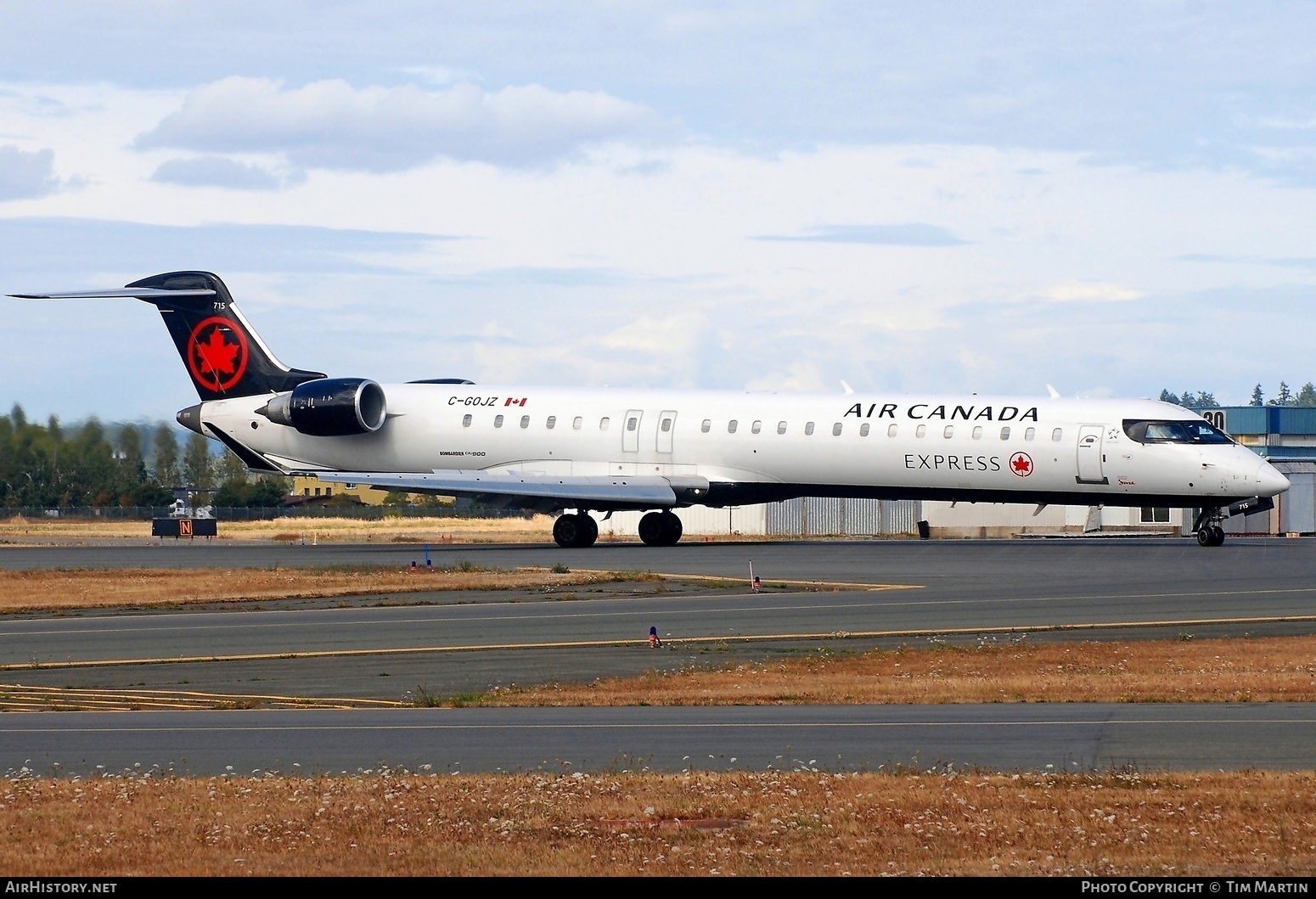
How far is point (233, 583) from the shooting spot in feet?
111

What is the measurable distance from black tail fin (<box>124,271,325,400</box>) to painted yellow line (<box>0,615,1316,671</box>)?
28.3m

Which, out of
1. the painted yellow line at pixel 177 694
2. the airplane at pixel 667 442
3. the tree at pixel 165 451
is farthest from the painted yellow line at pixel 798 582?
the tree at pixel 165 451

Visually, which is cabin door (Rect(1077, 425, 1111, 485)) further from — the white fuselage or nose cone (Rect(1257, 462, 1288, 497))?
nose cone (Rect(1257, 462, 1288, 497))

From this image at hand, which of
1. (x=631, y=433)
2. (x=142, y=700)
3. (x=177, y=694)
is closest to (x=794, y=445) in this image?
(x=631, y=433)

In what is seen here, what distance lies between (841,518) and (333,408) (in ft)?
80.9

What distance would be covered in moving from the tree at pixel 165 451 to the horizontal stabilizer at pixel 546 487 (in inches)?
919

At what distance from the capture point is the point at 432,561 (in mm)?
40344

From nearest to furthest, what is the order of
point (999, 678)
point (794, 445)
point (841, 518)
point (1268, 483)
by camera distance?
point (999, 678)
point (1268, 483)
point (794, 445)
point (841, 518)

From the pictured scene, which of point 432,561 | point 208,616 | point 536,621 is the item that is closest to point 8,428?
point 432,561

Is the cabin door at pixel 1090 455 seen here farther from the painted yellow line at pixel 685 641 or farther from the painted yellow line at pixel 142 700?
the painted yellow line at pixel 142 700

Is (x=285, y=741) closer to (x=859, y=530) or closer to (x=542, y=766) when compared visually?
(x=542, y=766)

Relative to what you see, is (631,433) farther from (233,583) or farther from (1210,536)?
(1210,536)

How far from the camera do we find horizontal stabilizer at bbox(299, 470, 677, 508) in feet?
139

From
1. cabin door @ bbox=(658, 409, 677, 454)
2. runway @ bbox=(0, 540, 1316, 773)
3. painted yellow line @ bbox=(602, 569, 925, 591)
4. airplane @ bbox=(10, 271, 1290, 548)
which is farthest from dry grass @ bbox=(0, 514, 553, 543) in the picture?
painted yellow line @ bbox=(602, 569, 925, 591)
